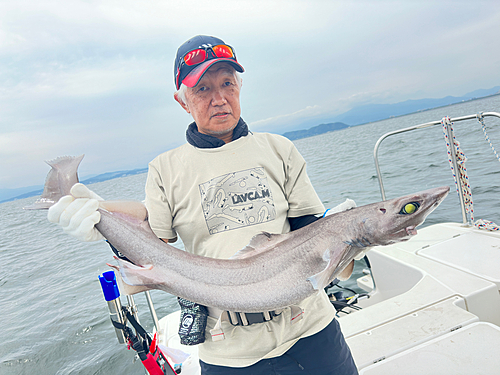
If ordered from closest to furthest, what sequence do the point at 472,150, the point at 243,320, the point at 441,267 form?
the point at 243,320, the point at 441,267, the point at 472,150

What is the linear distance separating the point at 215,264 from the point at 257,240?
0.82 feet

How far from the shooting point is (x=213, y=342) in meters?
1.79

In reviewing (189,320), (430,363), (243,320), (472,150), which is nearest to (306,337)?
(243,320)

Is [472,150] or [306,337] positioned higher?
[306,337]

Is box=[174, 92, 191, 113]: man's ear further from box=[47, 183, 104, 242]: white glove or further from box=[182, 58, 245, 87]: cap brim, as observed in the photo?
box=[47, 183, 104, 242]: white glove

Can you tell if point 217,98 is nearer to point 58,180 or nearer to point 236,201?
point 236,201

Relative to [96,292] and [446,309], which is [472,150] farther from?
[96,292]

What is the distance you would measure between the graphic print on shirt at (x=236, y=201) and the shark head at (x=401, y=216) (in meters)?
0.63

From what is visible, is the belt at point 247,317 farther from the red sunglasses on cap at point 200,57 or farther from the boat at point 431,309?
the red sunglasses on cap at point 200,57

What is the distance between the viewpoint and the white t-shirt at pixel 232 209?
1756 mm

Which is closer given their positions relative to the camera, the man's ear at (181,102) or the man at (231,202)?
the man at (231,202)

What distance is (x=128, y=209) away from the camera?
1.62 metres

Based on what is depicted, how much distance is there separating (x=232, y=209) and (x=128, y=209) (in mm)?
597

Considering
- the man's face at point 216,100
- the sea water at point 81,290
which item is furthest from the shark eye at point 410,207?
the sea water at point 81,290
